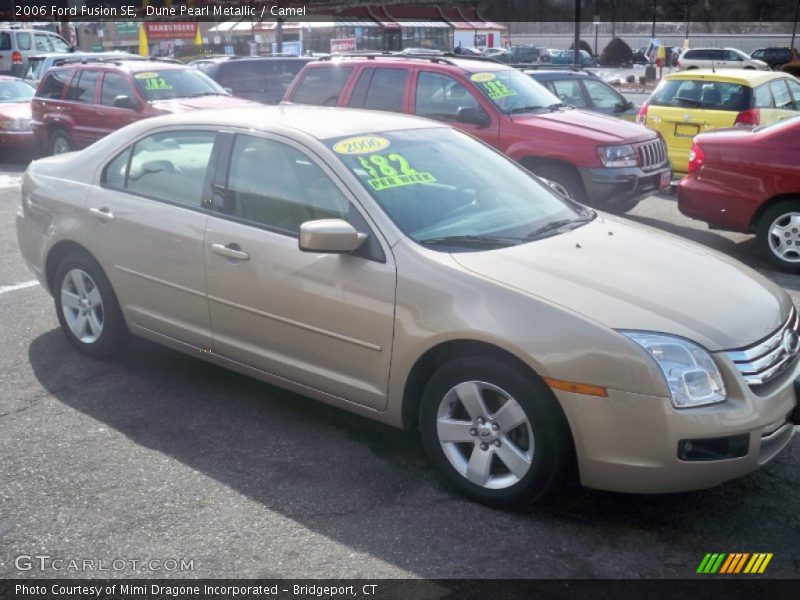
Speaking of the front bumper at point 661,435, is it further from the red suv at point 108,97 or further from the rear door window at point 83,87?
the rear door window at point 83,87

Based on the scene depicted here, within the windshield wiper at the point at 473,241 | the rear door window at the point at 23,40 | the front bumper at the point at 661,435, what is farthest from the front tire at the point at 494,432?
the rear door window at the point at 23,40

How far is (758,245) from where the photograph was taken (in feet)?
26.8

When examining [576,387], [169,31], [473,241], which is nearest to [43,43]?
[169,31]

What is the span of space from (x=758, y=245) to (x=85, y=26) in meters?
40.7

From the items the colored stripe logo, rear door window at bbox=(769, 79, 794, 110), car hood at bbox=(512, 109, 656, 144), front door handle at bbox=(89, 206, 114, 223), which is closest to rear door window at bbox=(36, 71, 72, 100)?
car hood at bbox=(512, 109, 656, 144)

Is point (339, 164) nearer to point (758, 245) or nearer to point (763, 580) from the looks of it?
point (763, 580)

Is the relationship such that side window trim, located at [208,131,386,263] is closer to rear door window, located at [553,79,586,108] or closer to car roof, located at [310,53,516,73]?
car roof, located at [310,53,516,73]

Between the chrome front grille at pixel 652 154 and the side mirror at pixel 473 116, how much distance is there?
64.6 inches

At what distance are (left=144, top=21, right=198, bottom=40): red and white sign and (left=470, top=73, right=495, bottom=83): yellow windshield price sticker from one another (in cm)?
2869

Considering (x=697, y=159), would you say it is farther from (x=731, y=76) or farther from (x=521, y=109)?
(x=731, y=76)

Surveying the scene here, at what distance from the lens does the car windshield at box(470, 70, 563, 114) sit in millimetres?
10008

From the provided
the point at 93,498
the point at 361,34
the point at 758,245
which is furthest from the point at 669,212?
the point at 361,34

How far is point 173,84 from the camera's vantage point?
44.3ft

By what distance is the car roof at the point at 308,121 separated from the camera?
15.3 ft
